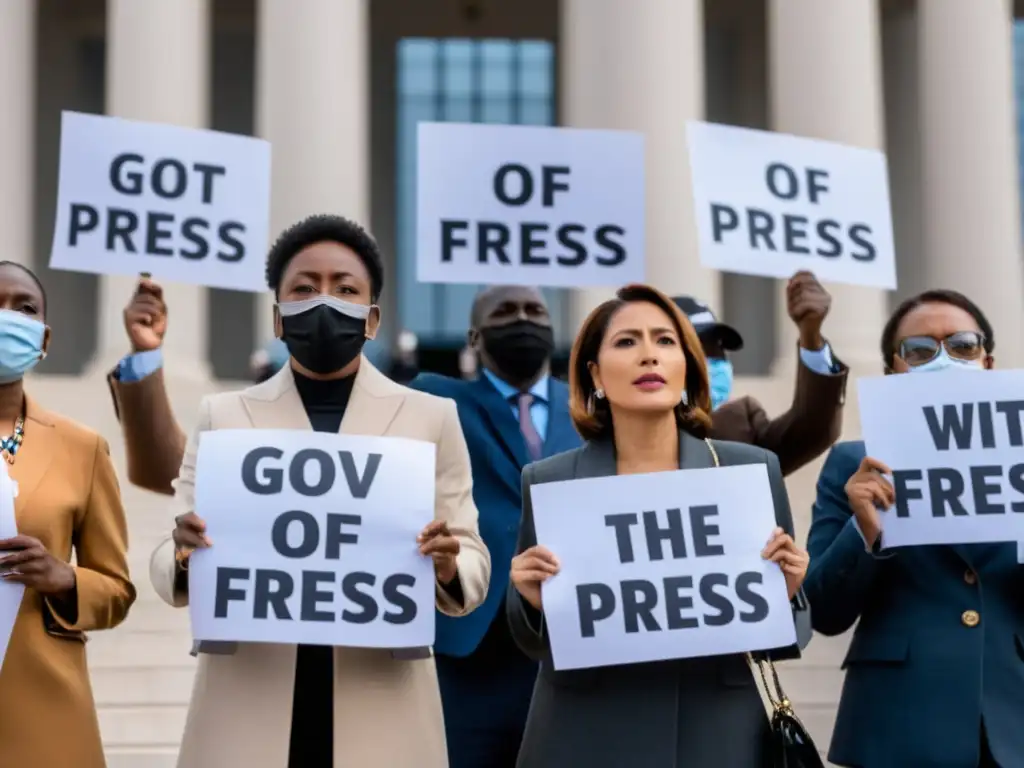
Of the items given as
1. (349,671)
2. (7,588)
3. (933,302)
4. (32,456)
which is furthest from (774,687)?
(32,456)

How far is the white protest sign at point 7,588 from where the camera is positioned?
626 centimetres

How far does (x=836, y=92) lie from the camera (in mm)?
29281

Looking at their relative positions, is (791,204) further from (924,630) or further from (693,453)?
(693,453)

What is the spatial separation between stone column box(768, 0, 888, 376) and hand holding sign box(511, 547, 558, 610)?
23341 mm

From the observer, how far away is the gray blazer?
577 centimetres

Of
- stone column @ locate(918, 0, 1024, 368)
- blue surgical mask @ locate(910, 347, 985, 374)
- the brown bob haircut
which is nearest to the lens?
the brown bob haircut

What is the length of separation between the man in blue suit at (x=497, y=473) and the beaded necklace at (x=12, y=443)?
7.66 feet

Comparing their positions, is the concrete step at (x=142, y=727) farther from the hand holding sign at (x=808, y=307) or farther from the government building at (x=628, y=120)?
the government building at (x=628, y=120)

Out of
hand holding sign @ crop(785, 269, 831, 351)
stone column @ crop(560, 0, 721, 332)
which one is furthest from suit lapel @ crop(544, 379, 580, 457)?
stone column @ crop(560, 0, 721, 332)

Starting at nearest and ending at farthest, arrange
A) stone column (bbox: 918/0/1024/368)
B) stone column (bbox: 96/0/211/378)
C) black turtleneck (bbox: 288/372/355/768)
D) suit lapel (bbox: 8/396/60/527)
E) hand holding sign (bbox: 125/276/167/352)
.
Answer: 1. black turtleneck (bbox: 288/372/355/768)
2. suit lapel (bbox: 8/396/60/527)
3. hand holding sign (bbox: 125/276/167/352)
4. stone column (bbox: 96/0/211/378)
5. stone column (bbox: 918/0/1024/368)

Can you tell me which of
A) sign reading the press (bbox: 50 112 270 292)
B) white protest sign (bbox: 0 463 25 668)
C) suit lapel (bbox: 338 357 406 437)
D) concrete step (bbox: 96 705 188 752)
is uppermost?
sign reading the press (bbox: 50 112 270 292)

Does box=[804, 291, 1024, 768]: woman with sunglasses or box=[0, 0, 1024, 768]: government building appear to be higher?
box=[0, 0, 1024, 768]: government building

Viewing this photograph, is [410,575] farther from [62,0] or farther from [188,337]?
[62,0]

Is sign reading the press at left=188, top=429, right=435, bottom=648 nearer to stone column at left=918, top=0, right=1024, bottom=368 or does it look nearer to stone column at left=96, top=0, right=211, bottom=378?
stone column at left=96, top=0, right=211, bottom=378
